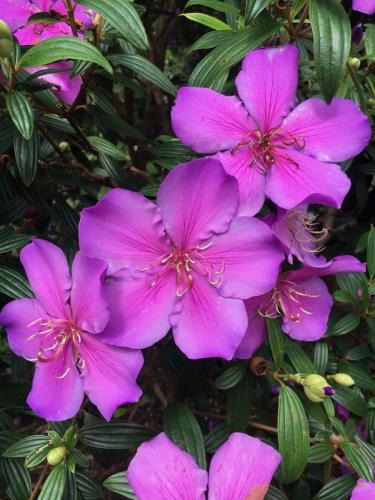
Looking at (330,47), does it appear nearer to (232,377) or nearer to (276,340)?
(276,340)

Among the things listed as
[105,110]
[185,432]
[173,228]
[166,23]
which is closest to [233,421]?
[185,432]

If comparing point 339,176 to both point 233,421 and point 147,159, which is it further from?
point 147,159

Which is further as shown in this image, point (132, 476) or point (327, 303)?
point (327, 303)

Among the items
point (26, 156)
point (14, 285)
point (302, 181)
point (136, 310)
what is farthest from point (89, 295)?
point (302, 181)

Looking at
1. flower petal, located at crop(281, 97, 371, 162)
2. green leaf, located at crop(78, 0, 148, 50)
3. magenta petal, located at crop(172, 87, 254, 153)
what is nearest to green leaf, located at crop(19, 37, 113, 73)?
green leaf, located at crop(78, 0, 148, 50)

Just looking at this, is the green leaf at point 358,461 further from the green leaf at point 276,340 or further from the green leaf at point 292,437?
the green leaf at point 276,340

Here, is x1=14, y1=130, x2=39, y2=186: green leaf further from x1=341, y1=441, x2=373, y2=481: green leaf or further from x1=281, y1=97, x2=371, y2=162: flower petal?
x1=341, y1=441, x2=373, y2=481: green leaf

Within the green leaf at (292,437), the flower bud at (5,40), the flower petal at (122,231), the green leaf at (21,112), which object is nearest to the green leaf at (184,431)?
the green leaf at (292,437)
